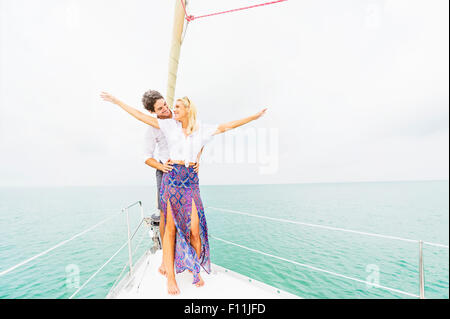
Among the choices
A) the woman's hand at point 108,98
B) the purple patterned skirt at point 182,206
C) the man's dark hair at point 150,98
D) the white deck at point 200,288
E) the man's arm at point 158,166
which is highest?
the man's dark hair at point 150,98

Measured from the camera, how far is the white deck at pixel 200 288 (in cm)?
162

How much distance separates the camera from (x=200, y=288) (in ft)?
5.66

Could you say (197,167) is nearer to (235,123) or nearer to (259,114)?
(235,123)

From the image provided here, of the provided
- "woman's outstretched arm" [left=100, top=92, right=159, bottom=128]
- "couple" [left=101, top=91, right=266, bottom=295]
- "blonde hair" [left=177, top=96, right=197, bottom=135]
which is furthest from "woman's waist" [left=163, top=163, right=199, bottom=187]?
"woman's outstretched arm" [left=100, top=92, right=159, bottom=128]

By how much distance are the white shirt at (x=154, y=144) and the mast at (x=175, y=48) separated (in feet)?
5.42

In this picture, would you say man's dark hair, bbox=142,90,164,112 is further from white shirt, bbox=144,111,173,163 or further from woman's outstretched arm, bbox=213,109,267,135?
woman's outstretched arm, bbox=213,109,267,135

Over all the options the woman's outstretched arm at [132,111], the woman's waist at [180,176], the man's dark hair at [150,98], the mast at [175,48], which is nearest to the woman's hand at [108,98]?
the woman's outstretched arm at [132,111]

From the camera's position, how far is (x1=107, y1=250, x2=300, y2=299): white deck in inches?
63.9

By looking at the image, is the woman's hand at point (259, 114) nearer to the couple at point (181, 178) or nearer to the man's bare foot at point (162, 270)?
the couple at point (181, 178)

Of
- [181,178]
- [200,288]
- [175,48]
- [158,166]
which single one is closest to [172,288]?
[200,288]
